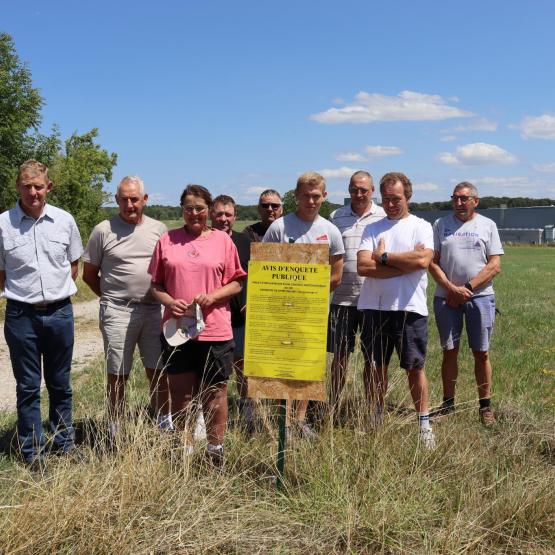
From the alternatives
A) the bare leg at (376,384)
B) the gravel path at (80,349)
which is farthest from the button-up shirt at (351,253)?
the gravel path at (80,349)

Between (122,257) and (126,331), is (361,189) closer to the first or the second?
(122,257)

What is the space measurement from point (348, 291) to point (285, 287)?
1.60m

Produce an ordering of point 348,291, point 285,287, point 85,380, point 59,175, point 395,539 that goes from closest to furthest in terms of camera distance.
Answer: point 395,539
point 285,287
point 348,291
point 85,380
point 59,175

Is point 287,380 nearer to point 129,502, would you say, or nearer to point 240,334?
point 129,502

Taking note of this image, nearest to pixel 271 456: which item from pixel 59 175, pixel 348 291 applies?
pixel 348 291

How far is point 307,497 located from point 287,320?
3.39 ft

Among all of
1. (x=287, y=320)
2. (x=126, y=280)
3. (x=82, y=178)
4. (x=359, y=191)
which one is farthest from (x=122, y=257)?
(x=82, y=178)

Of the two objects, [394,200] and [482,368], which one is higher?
[394,200]

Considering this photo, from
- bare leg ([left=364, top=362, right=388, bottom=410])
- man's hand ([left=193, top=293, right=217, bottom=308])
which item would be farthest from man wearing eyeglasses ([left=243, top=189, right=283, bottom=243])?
bare leg ([left=364, top=362, right=388, bottom=410])

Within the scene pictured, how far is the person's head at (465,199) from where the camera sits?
18.7 ft

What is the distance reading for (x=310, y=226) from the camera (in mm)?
4789

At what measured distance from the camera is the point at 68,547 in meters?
3.07

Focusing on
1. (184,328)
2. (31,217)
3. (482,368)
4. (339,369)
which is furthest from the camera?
(482,368)

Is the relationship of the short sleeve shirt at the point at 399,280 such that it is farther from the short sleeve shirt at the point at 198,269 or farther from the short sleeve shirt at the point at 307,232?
the short sleeve shirt at the point at 198,269
